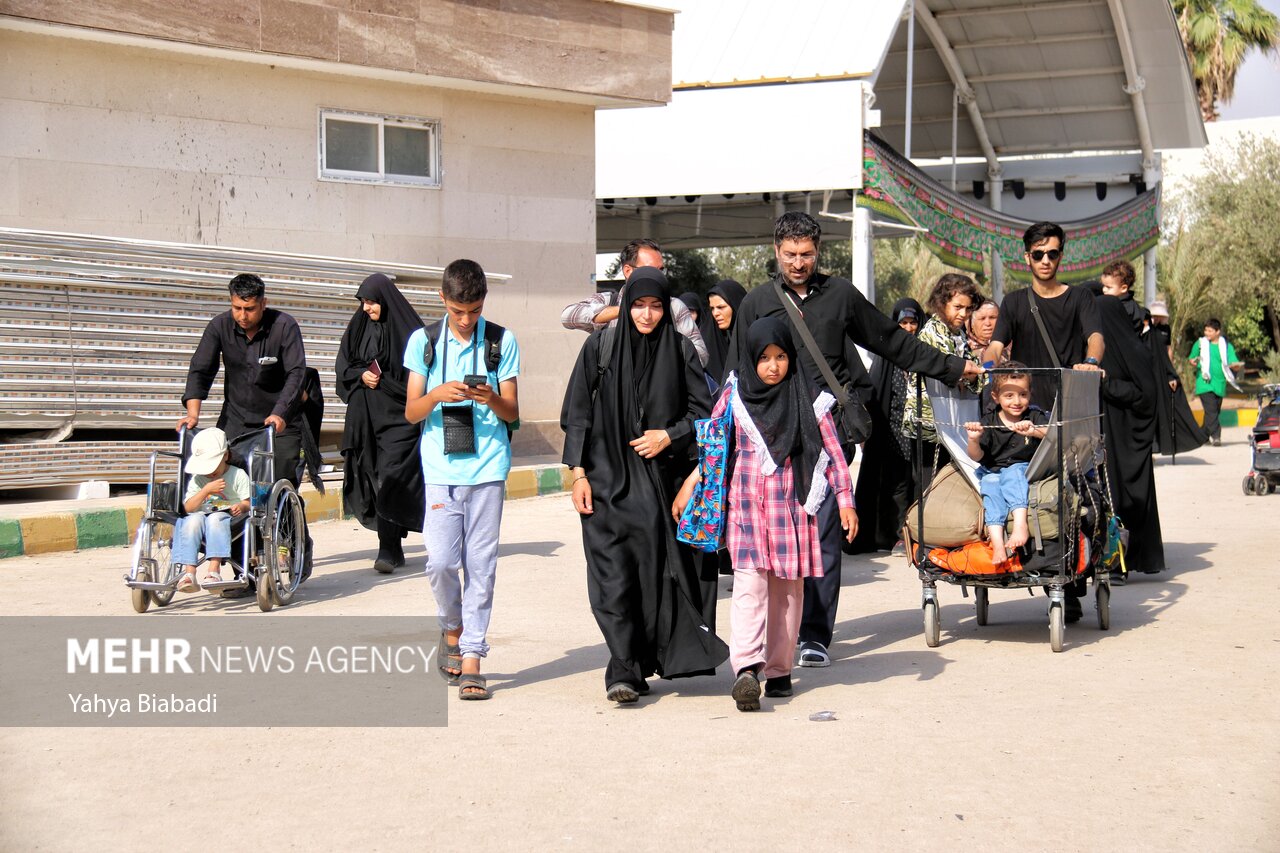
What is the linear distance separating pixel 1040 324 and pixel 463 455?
3.25 metres

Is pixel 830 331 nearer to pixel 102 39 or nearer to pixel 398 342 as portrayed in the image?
pixel 398 342

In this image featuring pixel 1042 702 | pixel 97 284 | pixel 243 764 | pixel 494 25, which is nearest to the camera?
pixel 243 764

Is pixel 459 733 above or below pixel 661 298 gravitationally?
below

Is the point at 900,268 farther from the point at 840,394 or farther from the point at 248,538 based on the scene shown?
the point at 840,394

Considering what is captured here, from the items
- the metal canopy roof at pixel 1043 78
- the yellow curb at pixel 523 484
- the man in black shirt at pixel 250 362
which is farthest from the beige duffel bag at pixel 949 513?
the metal canopy roof at pixel 1043 78

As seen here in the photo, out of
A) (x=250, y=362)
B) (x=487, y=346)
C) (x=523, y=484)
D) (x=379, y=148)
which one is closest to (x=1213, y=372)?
(x=523, y=484)

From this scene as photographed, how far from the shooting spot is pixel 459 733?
17.6ft

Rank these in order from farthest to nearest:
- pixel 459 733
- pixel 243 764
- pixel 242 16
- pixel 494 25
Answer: pixel 494 25, pixel 242 16, pixel 459 733, pixel 243 764

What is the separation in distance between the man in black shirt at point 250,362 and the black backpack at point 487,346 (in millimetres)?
2605

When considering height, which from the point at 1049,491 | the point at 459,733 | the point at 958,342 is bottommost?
the point at 459,733

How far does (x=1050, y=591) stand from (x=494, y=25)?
396 inches

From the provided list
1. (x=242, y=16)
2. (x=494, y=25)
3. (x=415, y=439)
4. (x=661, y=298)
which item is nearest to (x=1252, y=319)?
(x=494, y=25)

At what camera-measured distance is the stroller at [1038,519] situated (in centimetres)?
675

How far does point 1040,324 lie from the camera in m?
7.75
